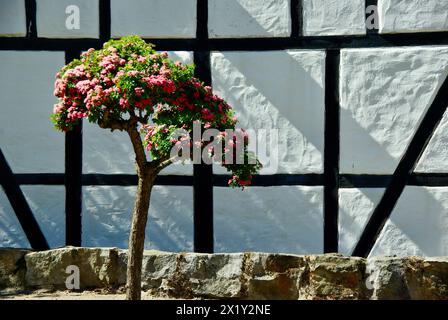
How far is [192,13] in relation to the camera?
764 centimetres

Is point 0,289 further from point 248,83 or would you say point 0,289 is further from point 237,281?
point 248,83

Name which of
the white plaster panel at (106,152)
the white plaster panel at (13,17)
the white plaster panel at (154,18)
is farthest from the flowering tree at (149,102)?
the white plaster panel at (13,17)

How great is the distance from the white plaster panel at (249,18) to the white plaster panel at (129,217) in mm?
1616

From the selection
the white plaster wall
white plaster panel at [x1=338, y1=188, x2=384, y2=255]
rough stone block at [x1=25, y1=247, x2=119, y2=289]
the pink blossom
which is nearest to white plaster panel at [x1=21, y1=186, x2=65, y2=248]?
the white plaster wall

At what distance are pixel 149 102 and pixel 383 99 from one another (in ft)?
Result: 8.41

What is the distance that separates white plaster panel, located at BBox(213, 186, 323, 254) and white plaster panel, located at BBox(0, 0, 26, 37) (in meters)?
2.57

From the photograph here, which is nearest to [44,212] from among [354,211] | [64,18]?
[64,18]

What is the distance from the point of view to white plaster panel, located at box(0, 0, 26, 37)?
780 centimetres

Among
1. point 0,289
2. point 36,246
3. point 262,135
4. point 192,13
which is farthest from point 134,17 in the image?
point 0,289

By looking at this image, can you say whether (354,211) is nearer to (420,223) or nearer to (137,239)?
(420,223)

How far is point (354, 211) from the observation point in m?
7.47

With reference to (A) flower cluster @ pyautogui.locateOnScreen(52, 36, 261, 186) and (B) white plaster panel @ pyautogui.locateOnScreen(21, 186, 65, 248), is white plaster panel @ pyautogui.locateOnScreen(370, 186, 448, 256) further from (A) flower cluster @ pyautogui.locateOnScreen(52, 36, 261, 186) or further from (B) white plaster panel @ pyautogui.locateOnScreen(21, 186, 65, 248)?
(B) white plaster panel @ pyautogui.locateOnScreen(21, 186, 65, 248)

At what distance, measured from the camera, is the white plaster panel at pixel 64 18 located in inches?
305

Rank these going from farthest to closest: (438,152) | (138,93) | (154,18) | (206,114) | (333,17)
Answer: (154,18) → (333,17) → (438,152) → (206,114) → (138,93)
